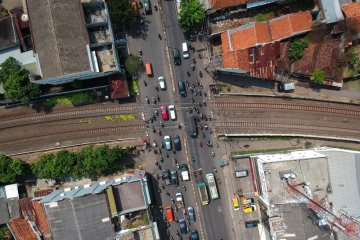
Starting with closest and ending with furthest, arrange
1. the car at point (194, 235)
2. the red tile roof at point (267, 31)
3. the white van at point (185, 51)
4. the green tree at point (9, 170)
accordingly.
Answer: the red tile roof at point (267, 31) < the green tree at point (9, 170) < the white van at point (185, 51) < the car at point (194, 235)

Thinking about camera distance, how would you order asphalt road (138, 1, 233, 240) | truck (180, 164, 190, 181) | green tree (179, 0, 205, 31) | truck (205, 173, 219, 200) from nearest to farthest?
green tree (179, 0, 205, 31) → asphalt road (138, 1, 233, 240) → truck (180, 164, 190, 181) → truck (205, 173, 219, 200)

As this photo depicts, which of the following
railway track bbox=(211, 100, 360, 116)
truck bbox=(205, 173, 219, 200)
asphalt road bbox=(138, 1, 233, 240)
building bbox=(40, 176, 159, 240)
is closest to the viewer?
building bbox=(40, 176, 159, 240)

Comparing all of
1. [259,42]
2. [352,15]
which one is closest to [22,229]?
[259,42]

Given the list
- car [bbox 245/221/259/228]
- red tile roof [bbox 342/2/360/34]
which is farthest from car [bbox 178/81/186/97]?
red tile roof [bbox 342/2/360/34]

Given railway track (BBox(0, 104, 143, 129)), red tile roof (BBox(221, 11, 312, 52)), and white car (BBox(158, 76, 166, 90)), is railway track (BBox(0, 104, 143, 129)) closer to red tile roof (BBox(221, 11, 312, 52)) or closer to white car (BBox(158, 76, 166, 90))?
white car (BBox(158, 76, 166, 90))

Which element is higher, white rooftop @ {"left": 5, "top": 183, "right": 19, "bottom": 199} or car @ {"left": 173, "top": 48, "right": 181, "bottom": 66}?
car @ {"left": 173, "top": 48, "right": 181, "bottom": 66}

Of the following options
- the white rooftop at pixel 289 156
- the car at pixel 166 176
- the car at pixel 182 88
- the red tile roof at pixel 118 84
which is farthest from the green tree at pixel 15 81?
the white rooftop at pixel 289 156

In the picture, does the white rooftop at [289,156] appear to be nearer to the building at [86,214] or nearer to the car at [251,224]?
the car at [251,224]
